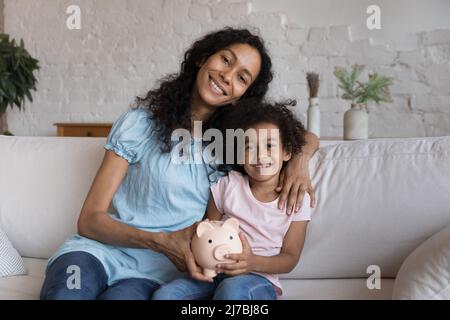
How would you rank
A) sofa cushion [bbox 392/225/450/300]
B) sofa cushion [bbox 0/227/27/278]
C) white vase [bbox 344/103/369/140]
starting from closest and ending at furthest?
1. sofa cushion [bbox 392/225/450/300]
2. sofa cushion [bbox 0/227/27/278]
3. white vase [bbox 344/103/369/140]

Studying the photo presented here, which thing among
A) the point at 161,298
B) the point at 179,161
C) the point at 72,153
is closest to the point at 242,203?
the point at 179,161

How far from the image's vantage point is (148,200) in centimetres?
142

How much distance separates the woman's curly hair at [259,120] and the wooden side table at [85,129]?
2118 millimetres

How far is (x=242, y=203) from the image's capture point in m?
1.40

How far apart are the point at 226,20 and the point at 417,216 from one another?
7.46 feet

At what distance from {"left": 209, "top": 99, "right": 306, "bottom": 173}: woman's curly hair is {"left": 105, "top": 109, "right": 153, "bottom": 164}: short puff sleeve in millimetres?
177

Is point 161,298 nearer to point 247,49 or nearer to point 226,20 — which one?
point 247,49

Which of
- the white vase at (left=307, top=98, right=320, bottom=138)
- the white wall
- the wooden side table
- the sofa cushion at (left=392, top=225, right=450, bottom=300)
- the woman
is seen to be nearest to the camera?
the sofa cushion at (left=392, top=225, right=450, bottom=300)

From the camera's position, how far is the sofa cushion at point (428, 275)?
3.53 ft

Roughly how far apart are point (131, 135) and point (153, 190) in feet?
0.49

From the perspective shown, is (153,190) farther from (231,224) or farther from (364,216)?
(364,216)

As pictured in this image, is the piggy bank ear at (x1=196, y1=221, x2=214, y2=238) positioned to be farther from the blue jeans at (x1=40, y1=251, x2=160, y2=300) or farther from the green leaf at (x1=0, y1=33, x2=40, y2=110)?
the green leaf at (x1=0, y1=33, x2=40, y2=110)

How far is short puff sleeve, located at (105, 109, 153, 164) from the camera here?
1.40 metres

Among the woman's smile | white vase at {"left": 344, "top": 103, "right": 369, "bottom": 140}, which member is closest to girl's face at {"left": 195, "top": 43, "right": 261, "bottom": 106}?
the woman's smile
